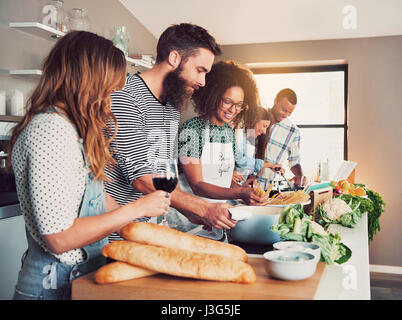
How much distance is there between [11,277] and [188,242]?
2.04 meters

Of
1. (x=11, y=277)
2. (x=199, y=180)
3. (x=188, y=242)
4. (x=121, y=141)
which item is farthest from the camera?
(x=11, y=277)

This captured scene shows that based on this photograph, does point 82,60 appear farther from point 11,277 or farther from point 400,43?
point 400,43

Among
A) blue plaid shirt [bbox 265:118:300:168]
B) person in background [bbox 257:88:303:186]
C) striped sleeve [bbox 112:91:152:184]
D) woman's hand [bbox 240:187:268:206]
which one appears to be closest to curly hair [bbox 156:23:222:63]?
striped sleeve [bbox 112:91:152:184]

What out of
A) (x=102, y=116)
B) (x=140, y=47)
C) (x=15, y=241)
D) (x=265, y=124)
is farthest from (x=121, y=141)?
(x=140, y=47)

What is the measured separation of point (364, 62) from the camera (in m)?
4.86

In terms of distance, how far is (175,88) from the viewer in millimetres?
1988

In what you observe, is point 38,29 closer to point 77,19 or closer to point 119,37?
point 77,19

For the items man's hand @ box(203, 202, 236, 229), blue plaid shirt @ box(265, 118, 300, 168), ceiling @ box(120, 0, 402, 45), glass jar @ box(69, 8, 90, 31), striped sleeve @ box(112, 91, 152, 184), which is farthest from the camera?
blue plaid shirt @ box(265, 118, 300, 168)

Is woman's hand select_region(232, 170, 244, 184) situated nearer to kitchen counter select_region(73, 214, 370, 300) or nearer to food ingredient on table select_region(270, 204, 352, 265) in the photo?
food ingredient on table select_region(270, 204, 352, 265)

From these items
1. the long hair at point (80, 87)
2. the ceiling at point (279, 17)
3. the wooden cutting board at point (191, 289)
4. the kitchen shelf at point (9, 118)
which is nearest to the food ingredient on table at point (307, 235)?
the wooden cutting board at point (191, 289)

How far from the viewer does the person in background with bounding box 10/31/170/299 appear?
0.97m

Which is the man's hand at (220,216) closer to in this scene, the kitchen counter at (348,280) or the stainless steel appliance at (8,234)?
the kitchen counter at (348,280)

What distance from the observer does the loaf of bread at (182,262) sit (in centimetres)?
93

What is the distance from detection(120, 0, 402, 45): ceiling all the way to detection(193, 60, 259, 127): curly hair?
7.14 ft
